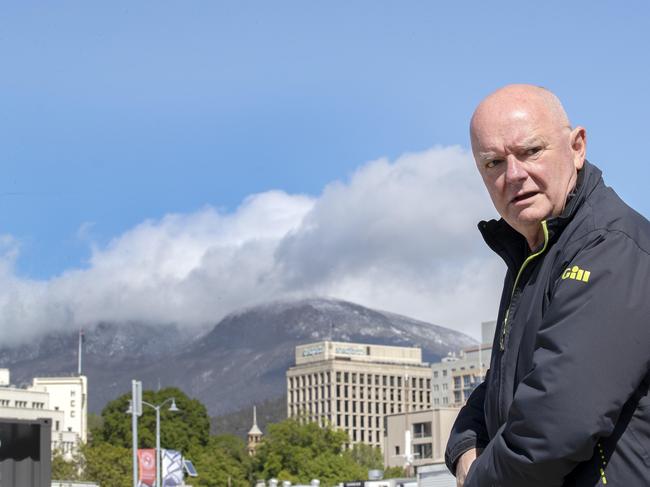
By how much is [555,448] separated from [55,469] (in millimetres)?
91782

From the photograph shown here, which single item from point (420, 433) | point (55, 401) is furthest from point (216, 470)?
point (55, 401)

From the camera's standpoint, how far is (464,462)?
3750 mm

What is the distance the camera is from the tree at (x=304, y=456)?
432 ft

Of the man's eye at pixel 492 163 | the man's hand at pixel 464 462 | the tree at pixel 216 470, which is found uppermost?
the tree at pixel 216 470

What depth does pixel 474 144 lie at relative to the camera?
361cm

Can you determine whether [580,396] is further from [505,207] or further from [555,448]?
[505,207]

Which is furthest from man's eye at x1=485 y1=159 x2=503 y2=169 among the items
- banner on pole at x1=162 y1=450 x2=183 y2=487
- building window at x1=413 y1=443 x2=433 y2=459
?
building window at x1=413 y1=443 x2=433 y2=459

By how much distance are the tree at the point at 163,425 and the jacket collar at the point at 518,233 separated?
13410 centimetres

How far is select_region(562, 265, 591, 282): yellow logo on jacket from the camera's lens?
3.15 meters

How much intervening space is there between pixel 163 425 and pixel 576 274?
140 meters

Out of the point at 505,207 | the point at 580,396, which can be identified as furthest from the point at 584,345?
the point at 505,207

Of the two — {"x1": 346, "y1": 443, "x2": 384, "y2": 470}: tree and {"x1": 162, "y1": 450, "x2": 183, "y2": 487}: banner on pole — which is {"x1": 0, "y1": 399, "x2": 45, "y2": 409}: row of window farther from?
{"x1": 162, "y1": 450, "x2": 183, "y2": 487}: banner on pole

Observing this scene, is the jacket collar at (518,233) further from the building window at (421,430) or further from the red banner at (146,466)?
the building window at (421,430)

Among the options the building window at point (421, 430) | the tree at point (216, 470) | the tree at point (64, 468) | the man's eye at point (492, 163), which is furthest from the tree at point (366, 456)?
the man's eye at point (492, 163)
